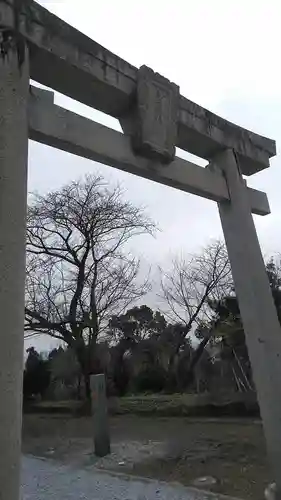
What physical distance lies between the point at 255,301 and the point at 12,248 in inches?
85.0

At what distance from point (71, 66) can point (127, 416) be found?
9954mm

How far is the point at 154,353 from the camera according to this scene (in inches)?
614

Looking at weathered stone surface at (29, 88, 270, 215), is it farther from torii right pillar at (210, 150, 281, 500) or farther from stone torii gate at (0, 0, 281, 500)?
torii right pillar at (210, 150, 281, 500)

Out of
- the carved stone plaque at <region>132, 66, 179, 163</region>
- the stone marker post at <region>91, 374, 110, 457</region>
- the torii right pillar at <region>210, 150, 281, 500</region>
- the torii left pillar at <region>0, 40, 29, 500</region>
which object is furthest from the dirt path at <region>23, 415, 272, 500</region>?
the carved stone plaque at <region>132, 66, 179, 163</region>

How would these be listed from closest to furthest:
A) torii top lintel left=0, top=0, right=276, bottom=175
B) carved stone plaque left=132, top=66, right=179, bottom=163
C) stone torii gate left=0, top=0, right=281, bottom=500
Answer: stone torii gate left=0, top=0, right=281, bottom=500
torii top lintel left=0, top=0, right=276, bottom=175
carved stone plaque left=132, top=66, right=179, bottom=163

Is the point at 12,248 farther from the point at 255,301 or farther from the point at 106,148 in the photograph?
the point at 255,301

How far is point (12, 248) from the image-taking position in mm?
2127

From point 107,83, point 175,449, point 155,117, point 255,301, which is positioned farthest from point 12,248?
point 175,449

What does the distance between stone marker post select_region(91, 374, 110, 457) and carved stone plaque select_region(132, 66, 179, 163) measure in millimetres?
4833

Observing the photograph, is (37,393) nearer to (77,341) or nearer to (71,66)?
(77,341)

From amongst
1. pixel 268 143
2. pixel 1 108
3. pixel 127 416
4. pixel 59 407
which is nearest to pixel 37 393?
pixel 59 407

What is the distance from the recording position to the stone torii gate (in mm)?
2080

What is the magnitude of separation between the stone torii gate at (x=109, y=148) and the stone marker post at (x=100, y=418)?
3911 mm

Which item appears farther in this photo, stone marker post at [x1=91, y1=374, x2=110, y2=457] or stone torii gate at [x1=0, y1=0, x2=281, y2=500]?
stone marker post at [x1=91, y1=374, x2=110, y2=457]
